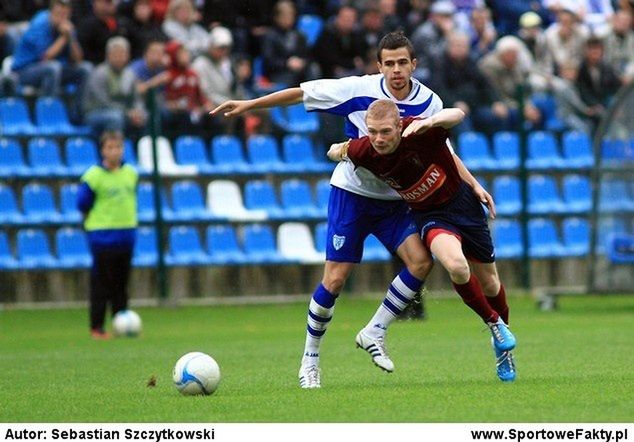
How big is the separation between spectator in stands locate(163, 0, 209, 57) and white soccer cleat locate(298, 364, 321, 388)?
12.1 m

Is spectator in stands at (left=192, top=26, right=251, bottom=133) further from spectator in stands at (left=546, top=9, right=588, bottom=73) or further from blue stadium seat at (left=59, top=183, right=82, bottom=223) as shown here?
spectator in stands at (left=546, top=9, right=588, bottom=73)

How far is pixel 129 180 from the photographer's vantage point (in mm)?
16938

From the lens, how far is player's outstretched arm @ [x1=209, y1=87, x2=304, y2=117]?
401 inches

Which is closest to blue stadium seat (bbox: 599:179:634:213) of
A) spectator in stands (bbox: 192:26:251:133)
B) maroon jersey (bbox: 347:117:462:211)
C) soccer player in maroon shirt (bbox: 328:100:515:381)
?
spectator in stands (bbox: 192:26:251:133)

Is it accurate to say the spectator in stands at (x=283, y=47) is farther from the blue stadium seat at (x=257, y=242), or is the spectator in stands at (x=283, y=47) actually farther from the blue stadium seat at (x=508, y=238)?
the blue stadium seat at (x=508, y=238)

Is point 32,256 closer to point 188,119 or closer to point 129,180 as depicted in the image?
point 188,119

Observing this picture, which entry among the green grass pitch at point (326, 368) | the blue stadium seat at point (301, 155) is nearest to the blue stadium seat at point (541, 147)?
the green grass pitch at point (326, 368)

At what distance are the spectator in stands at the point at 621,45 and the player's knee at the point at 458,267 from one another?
45.5 feet

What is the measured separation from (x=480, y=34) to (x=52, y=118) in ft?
22.0

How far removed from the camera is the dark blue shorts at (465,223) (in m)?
10.4

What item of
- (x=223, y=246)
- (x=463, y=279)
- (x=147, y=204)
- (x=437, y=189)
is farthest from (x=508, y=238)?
(x=463, y=279)

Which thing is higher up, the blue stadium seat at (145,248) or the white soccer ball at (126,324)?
the white soccer ball at (126,324)

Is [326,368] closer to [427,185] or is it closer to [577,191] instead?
[427,185]

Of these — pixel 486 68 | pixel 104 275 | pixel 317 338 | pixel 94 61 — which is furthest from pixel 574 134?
pixel 317 338
